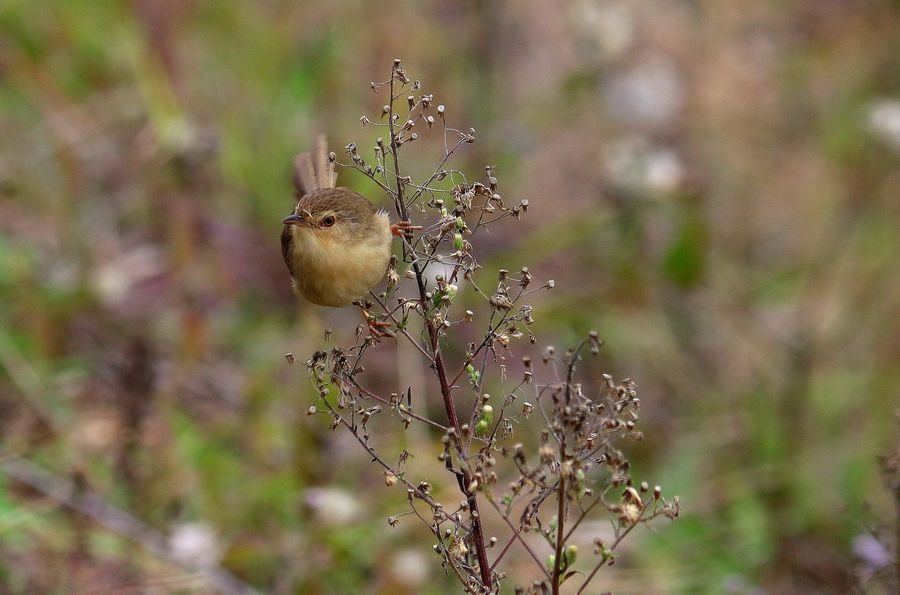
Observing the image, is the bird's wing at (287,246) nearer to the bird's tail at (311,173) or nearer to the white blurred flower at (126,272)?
the bird's tail at (311,173)

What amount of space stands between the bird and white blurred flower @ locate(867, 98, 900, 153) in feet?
8.85

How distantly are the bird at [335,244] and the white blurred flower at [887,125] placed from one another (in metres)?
2.70

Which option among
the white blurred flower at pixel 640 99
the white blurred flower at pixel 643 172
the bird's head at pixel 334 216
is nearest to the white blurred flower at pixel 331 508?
the bird's head at pixel 334 216

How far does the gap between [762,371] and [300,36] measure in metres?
2.95

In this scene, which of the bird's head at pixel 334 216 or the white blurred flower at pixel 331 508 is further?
the white blurred flower at pixel 331 508

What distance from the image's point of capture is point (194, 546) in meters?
3.25

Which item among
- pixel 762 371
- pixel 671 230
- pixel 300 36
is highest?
pixel 300 36

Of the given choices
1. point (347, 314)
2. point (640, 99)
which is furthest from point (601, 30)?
point (347, 314)

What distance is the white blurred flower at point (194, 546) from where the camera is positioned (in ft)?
10.6

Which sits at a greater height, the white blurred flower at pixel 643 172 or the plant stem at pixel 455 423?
the white blurred flower at pixel 643 172

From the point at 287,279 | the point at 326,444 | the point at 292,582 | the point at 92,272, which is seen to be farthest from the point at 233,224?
the point at 292,582

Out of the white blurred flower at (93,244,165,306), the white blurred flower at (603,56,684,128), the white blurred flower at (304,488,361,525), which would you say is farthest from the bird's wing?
the white blurred flower at (603,56,684,128)

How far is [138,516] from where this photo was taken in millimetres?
3467

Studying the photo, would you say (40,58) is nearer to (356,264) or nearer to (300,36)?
(300,36)
